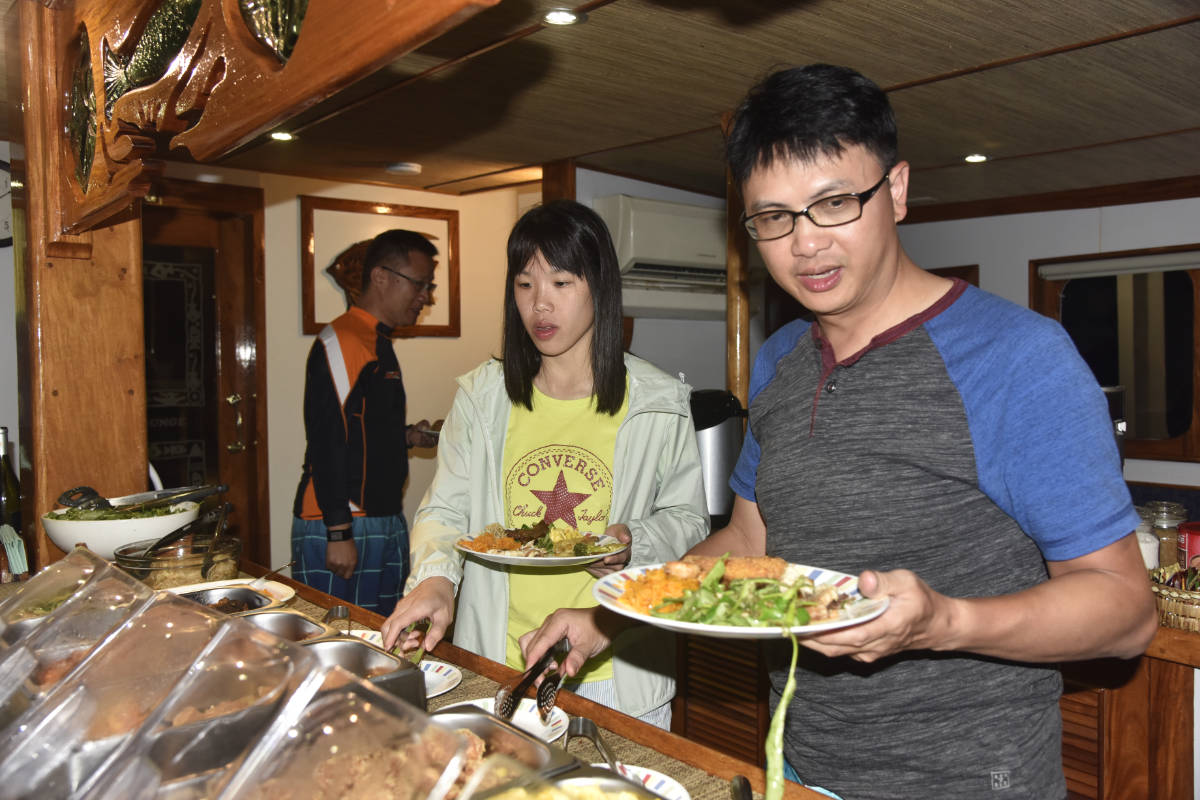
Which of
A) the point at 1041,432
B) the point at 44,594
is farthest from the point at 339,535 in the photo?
the point at 1041,432

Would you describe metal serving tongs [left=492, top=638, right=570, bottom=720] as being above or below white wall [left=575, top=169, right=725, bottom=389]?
below

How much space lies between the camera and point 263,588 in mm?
2098

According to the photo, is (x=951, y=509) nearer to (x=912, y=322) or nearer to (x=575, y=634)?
(x=912, y=322)

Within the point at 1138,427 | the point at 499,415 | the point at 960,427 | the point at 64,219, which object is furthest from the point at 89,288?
the point at 1138,427

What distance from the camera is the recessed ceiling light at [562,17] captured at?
2480 mm

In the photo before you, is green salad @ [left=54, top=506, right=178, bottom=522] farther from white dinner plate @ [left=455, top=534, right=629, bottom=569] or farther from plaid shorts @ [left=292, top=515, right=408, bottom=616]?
plaid shorts @ [left=292, top=515, right=408, bottom=616]

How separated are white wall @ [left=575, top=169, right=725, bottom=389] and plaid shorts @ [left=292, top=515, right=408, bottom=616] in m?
2.01

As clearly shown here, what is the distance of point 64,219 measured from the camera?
8.28 feet

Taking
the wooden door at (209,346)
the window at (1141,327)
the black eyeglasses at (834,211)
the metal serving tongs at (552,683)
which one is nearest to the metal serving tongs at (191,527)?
the metal serving tongs at (552,683)

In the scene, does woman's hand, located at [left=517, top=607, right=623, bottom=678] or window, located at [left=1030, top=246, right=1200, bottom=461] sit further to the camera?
window, located at [left=1030, top=246, right=1200, bottom=461]

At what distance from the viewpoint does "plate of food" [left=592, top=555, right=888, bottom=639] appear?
1.03m


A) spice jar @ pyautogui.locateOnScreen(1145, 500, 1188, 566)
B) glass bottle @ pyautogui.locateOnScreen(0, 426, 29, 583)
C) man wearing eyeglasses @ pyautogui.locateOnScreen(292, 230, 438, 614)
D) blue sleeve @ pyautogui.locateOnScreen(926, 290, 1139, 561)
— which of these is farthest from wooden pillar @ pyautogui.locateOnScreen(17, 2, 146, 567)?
spice jar @ pyautogui.locateOnScreen(1145, 500, 1188, 566)

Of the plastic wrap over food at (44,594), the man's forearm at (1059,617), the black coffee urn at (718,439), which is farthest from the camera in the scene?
the black coffee urn at (718,439)

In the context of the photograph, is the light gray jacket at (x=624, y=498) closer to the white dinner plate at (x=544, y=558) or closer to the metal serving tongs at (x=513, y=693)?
the white dinner plate at (x=544, y=558)
